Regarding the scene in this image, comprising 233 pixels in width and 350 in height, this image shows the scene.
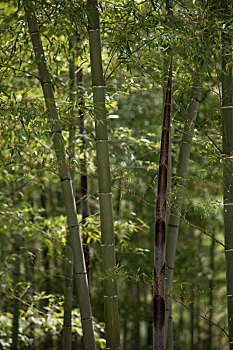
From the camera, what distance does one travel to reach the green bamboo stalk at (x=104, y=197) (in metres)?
2.39

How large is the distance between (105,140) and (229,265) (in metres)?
0.98

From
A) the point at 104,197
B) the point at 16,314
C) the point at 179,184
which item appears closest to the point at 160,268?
the point at 104,197

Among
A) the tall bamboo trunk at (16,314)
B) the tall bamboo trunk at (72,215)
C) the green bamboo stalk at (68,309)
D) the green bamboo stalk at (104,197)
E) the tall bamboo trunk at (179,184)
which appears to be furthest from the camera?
the tall bamboo trunk at (16,314)

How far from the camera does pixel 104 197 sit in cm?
241

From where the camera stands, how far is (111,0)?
271 cm

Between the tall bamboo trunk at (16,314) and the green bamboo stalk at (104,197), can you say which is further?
the tall bamboo trunk at (16,314)

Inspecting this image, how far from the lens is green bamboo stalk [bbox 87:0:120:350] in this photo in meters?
2.39

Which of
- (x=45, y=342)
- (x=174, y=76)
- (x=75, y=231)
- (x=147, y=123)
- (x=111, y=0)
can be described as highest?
(x=147, y=123)

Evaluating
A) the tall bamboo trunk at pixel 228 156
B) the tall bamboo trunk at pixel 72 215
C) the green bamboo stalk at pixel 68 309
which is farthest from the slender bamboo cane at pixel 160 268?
the green bamboo stalk at pixel 68 309

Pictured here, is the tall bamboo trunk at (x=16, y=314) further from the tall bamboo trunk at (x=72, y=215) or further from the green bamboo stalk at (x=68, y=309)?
the tall bamboo trunk at (x=72, y=215)

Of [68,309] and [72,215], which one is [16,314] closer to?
[68,309]

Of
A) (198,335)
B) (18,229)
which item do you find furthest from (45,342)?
(18,229)

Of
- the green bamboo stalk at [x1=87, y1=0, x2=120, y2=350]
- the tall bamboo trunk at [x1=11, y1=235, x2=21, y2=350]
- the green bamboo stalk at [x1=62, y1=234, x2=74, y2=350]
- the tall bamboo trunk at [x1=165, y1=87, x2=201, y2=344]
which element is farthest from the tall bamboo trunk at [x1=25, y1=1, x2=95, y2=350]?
the tall bamboo trunk at [x1=11, y1=235, x2=21, y2=350]

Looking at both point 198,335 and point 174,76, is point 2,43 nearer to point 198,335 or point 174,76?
point 174,76
